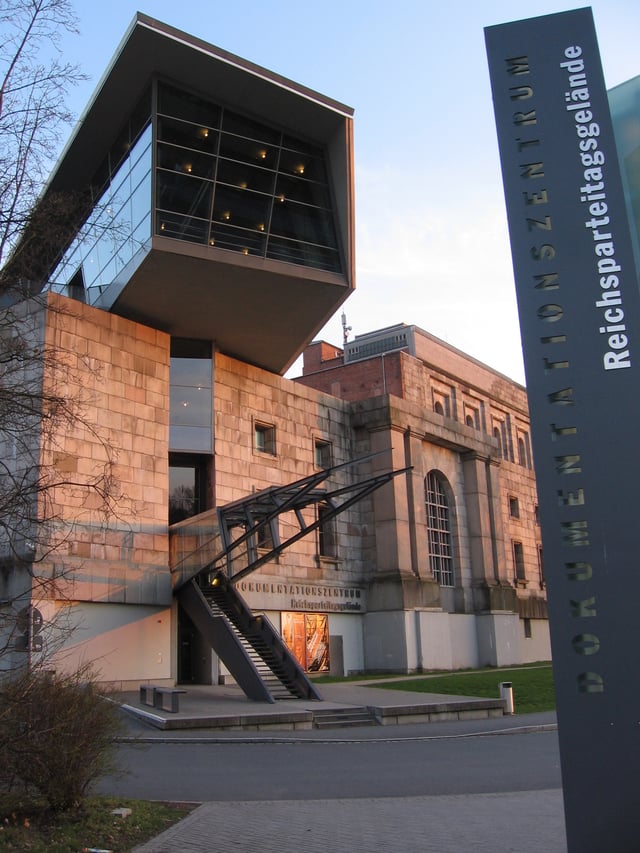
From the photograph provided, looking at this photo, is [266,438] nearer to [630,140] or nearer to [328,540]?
[328,540]

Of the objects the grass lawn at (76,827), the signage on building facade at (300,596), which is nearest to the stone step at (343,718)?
the signage on building facade at (300,596)

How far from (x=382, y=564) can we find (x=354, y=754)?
21.1 meters

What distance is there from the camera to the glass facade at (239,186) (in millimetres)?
28859

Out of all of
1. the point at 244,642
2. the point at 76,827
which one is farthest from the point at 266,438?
the point at 76,827

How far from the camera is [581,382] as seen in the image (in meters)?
7.11

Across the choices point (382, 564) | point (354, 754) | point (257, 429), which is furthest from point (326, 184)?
point (354, 754)

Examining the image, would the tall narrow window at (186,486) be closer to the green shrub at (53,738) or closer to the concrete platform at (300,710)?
the concrete platform at (300,710)

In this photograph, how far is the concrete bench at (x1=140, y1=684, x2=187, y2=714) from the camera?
66.4ft

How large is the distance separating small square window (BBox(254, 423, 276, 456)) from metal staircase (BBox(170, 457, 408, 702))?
5.07 m

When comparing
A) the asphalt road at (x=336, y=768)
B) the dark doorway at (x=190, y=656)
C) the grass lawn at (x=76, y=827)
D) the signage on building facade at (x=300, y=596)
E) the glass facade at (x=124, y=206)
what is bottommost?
the asphalt road at (x=336, y=768)

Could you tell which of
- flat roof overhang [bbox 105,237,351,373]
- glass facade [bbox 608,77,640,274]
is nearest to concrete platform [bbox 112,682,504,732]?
flat roof overhang [bbox 105,237,351,373]

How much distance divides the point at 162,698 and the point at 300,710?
133 inches

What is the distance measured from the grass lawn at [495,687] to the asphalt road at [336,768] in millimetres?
5690

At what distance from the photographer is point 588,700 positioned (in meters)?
6.65
